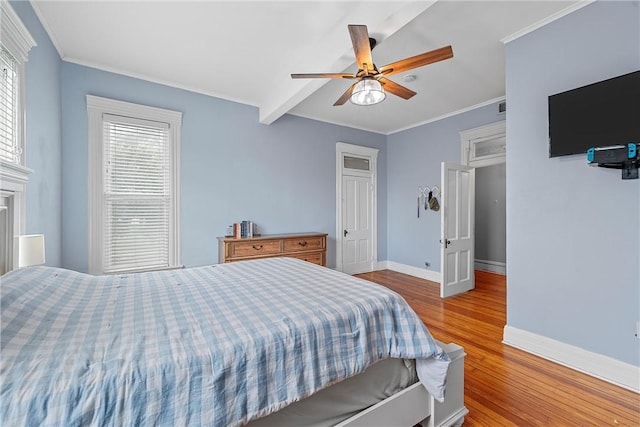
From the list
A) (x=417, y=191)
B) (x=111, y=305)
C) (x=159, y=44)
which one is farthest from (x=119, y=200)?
(x=417, y=191)

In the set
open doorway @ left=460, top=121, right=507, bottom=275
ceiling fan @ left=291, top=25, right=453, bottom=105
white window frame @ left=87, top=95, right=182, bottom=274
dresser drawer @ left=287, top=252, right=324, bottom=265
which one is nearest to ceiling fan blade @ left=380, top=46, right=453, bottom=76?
ceiling fan @ left=291, top=25, right=453, bottom=105

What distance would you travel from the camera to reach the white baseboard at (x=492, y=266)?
213 inches

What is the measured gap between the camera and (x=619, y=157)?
71.2 inches

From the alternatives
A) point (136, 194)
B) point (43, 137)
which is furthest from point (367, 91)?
point (136, 194)

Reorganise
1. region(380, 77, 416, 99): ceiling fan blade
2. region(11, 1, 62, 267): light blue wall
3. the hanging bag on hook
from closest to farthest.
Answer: region(11, 1, 62, 267): light blue wall
region(380, 77, 416, 99): ceiling fan blade
the hanging bag on hook

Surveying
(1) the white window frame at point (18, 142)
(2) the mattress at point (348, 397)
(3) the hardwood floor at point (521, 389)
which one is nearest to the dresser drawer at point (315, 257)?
(3) the hardwood floor at point (521, 389)

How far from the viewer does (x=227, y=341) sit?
1.02 metres

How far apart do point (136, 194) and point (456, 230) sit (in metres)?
4.19

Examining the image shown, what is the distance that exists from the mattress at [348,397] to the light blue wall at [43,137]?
2.26 metres

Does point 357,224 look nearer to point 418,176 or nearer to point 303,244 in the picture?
point 418,176

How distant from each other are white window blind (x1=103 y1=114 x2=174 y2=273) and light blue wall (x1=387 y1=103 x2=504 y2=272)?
3.89m

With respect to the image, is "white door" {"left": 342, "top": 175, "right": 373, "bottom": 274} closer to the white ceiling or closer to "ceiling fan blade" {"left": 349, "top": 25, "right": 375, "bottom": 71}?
the white ceiling

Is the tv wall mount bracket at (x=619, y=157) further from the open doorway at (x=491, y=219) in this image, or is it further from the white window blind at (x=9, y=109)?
the white window blind at (x=9, y=109)

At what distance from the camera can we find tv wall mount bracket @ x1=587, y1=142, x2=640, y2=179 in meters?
1.77
